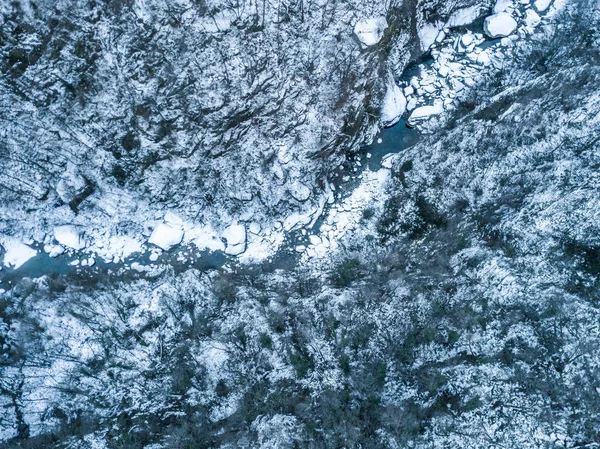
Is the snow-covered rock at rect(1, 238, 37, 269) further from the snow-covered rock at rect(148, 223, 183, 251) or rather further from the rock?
the rock

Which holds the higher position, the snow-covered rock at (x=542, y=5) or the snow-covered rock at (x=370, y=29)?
the snow-covered rock at (x=542, y=5)

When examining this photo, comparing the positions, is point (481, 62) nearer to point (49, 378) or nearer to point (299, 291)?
point (299, 291)

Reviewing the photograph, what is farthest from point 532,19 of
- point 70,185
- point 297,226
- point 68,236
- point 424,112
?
point 68,236

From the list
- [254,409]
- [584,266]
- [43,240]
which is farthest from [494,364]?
[43,240]

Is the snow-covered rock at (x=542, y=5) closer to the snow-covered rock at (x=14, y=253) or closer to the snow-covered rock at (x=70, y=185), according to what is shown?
the snow-covered rock at (x=70, y=185)

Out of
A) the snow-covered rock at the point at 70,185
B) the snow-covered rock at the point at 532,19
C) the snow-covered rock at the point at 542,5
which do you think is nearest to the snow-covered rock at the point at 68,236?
the snow-covered rock at the point at 70,185

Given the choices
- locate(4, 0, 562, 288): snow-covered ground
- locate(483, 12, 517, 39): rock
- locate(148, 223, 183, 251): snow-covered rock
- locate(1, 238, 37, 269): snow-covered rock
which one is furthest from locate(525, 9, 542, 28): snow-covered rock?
locate(1, 238, 37, 269): snow-covered rock
